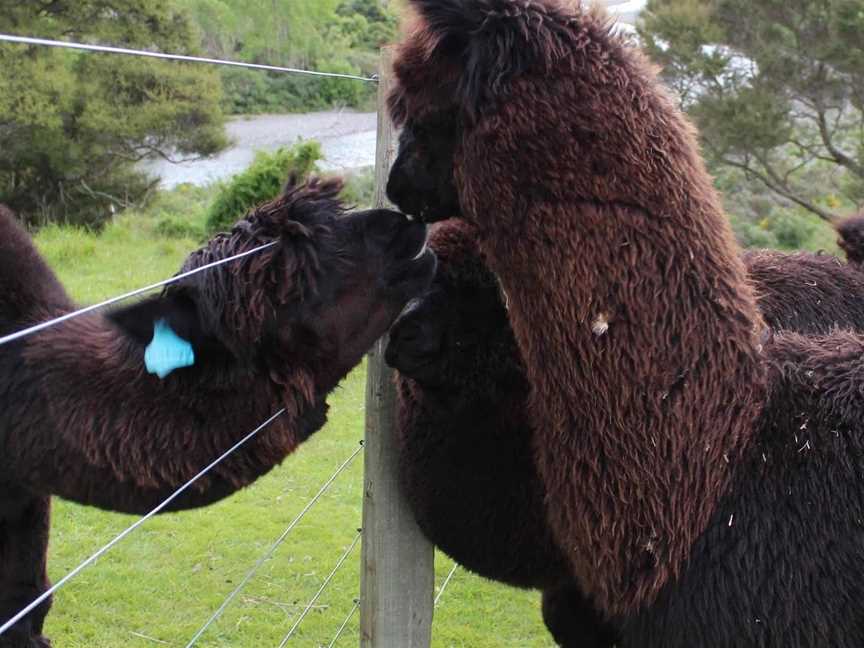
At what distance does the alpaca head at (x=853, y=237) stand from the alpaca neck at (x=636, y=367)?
6.94 ft

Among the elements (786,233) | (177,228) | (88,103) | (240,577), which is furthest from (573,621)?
(88,103)

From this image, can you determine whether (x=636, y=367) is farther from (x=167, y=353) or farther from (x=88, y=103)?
(x=88, y=103)

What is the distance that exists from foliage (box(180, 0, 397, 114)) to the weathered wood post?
1467 cm

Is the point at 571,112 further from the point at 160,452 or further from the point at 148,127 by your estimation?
the point at 148,127

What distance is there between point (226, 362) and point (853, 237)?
9.49 ft

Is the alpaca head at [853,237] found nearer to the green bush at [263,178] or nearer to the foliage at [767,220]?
the green bush at [263,178]

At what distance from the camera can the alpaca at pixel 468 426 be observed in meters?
2.94

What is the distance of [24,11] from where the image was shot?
14.0 meters

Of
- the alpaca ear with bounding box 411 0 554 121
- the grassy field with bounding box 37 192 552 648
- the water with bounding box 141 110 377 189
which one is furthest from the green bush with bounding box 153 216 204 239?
the alpaca ear with bounding box 411 0 554 121

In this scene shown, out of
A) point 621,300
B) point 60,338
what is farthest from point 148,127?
point 621,300

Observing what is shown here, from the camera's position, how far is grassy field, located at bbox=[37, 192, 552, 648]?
4.55m

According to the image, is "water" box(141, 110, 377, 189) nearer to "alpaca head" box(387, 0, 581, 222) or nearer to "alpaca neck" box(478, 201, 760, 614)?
"alpaca head" box(387, 0, 581, 222)

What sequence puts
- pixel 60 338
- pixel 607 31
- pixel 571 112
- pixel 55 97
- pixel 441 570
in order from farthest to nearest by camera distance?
pixel 55 97 → pixel 441 570 → pixel 60 338 → pixel 607 31 → pixel 571 112

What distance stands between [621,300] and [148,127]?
12.8m
